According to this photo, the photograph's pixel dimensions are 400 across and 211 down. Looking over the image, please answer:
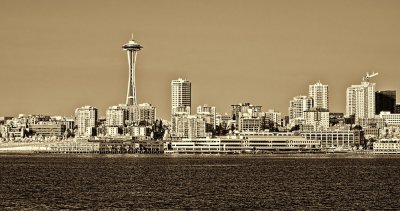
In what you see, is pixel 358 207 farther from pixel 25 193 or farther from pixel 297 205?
pixel 25 193

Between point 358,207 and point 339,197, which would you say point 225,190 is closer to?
point 339,197

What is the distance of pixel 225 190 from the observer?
346 feet

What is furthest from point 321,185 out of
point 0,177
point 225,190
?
point 0,177

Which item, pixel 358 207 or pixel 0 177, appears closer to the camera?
pixel 358 207

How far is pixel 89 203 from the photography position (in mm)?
89000

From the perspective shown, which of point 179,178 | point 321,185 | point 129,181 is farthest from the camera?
point 179,178

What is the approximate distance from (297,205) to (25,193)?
27950 millimetres

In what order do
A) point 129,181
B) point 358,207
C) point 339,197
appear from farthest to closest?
point 129,181
point 339,197
point 358,207

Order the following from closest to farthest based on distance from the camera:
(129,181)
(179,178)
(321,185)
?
(321,185) < (129,181) < (179,178)

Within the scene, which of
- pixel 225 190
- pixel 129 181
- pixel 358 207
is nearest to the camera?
pixel 358 207

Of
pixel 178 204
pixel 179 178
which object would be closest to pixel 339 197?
pixel 178 204

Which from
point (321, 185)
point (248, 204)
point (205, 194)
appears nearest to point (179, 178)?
point (321, 185)

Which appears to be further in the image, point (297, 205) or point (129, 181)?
point (129, 181)

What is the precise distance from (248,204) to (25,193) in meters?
23.9
